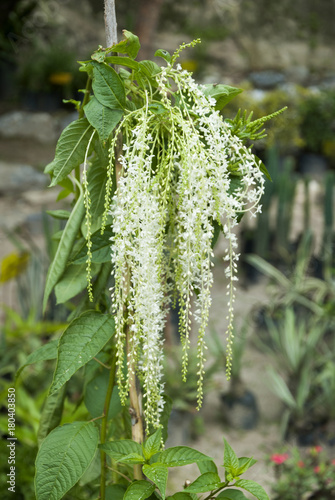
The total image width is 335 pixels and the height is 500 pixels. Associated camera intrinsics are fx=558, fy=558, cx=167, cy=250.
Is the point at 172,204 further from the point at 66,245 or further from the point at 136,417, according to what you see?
the point at 136,417

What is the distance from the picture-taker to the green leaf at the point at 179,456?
80 centimetres

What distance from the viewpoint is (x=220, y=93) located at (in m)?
0.83

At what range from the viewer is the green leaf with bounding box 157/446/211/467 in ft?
2.61

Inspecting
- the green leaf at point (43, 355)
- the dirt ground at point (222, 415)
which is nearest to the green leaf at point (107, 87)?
the green leaf at point (43, 355)

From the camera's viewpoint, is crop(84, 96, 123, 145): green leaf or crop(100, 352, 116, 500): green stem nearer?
crop(84, 96, 123, 145): green leaf

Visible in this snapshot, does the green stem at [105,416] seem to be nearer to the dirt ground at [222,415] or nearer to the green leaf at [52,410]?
the green leaf at [52,410]

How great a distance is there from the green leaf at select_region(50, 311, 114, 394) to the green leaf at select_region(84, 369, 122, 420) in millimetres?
174

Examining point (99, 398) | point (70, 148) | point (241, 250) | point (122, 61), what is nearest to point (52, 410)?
point (99, 398)

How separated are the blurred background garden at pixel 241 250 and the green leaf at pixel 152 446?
0.16 meters

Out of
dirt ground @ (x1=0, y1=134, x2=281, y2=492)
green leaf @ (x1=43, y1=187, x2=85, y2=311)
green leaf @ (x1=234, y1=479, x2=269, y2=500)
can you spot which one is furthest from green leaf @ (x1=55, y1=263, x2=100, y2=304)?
dirt ground @ (x1=0, y1=134, x2=281, y2=492)

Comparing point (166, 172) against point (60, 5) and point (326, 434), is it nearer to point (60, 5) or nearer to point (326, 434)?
point (326, 434)

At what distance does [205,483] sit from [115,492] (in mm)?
189

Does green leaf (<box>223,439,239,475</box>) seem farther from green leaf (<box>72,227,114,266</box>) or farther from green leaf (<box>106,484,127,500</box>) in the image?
green leaf (<box>72,227,114,266</box>)

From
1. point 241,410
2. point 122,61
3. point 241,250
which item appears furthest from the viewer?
point 241,250
